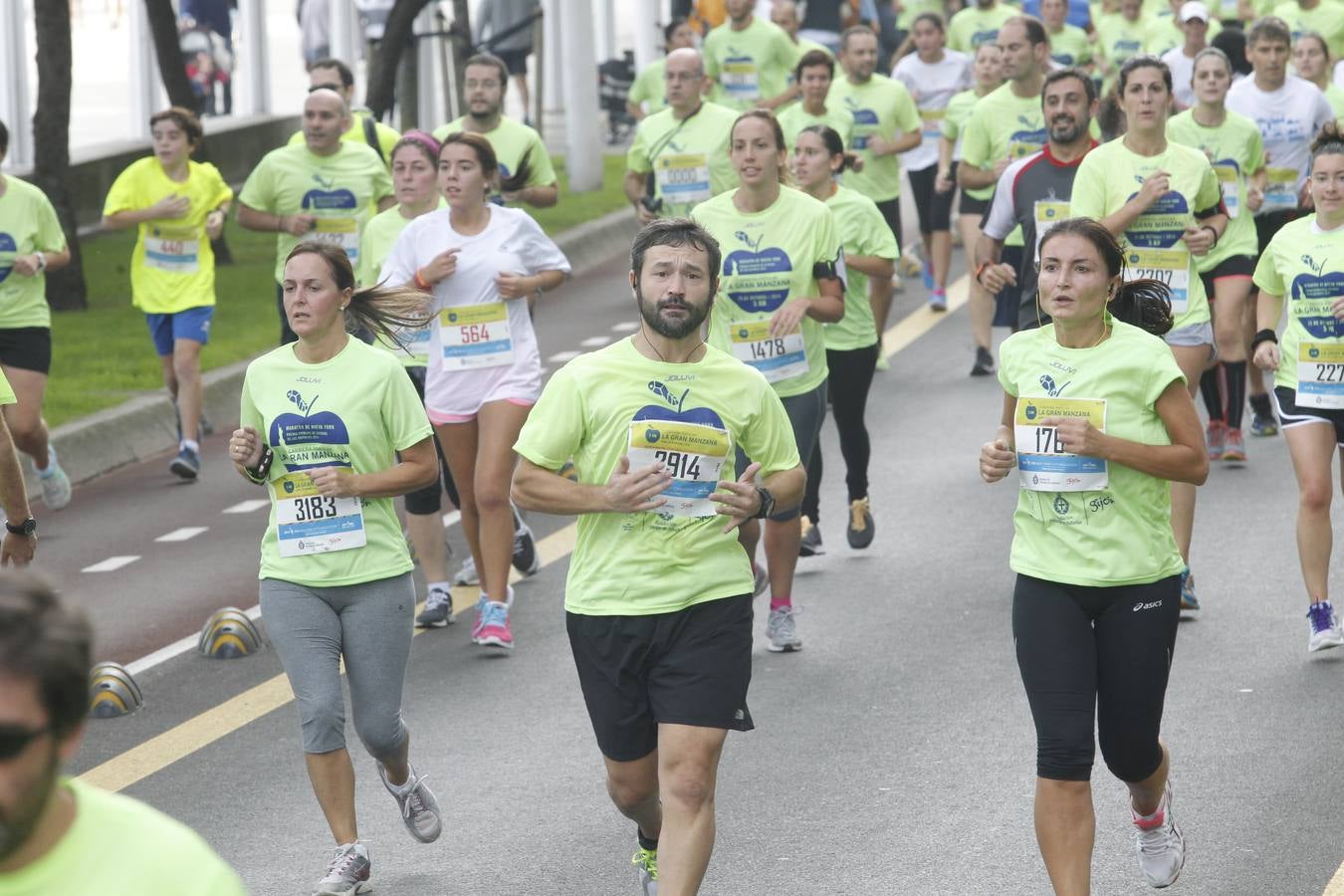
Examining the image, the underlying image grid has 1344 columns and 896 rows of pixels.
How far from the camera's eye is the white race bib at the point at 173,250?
41.3 feet

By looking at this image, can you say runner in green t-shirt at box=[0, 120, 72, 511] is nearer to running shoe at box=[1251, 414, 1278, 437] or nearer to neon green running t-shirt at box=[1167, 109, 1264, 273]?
neon green running t-shirt at box=[1167, 109, 1264, 273]

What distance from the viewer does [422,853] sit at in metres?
6.66

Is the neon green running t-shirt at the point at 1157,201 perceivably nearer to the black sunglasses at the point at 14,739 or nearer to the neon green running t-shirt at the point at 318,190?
the neon green running t-shirt at the point at 318,190

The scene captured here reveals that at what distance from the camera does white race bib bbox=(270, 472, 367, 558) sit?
639cm

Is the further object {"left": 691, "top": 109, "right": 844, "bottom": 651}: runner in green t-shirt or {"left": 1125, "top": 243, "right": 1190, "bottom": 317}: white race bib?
{"left": 1125, "top": 243, "right": 1190, "bottom": 317}: white race bib

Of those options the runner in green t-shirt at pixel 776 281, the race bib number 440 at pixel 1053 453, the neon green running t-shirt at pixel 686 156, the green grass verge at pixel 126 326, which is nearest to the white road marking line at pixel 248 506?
the green grass verge at pixel 126 326

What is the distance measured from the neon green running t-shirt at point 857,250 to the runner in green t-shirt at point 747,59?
7800mm

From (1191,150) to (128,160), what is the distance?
13.6 m

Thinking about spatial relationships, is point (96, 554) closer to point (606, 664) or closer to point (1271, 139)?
point (606, 664)

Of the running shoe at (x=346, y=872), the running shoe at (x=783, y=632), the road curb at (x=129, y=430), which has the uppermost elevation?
the running shoe at (x=346, y=872)

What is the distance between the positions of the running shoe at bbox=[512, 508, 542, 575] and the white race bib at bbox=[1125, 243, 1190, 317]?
279cm

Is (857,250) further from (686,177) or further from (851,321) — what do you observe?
(686,177)

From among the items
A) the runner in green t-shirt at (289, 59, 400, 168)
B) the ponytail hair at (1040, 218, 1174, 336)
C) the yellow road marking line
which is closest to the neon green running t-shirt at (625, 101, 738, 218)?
the runner in green t-shirt at (289, 59, 400, 168)

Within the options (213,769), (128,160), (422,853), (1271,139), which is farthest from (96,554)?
(128,160)
